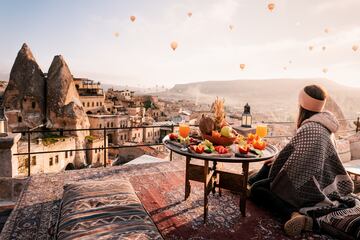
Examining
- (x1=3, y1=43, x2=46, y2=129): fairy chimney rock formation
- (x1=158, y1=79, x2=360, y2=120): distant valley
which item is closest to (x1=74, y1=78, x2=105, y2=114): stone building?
(x1=3, y1=43, x2=46, y2=129): fairy chimney rock formation

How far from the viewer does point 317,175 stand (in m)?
3.07

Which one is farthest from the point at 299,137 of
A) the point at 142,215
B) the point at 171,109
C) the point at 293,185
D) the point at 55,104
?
the point at 171,109

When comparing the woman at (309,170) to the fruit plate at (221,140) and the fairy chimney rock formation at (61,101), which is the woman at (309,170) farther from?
the fairy chimney rock formation at (61,101)

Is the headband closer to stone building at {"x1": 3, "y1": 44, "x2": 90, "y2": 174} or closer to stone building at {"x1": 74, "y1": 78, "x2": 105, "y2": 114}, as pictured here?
stone building at {"x1": 3, "y1": 44, "x2": 90, "y2": 174}

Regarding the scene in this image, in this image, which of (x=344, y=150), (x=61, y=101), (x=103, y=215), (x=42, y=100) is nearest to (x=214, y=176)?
(x=103, y=215)

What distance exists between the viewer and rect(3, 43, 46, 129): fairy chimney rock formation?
33625 mm

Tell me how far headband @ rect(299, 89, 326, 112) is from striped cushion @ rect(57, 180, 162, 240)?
2230mm

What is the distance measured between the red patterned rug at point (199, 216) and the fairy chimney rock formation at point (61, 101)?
32336 millimetres

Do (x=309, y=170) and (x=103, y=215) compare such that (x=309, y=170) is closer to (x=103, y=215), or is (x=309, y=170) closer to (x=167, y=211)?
(x=167, y=211)

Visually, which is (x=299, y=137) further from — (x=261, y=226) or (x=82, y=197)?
(x=82, y=197)

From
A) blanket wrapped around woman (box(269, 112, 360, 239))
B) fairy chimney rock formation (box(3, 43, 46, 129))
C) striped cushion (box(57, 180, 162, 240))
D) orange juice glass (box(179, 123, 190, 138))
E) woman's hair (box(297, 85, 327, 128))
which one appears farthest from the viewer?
fairy chimney rock formation (box(3, 43, 46, 129))

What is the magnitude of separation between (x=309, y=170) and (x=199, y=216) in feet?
4.70

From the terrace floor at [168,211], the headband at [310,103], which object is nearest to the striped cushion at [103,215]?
the terrace floor at [168,211]

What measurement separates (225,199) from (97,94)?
4929cm
